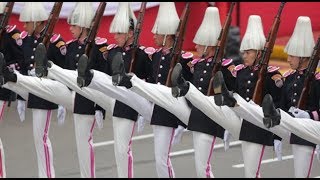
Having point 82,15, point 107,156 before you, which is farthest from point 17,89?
point 107,156

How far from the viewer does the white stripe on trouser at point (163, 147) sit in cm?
1378

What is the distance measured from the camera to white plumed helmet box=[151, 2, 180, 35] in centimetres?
1414

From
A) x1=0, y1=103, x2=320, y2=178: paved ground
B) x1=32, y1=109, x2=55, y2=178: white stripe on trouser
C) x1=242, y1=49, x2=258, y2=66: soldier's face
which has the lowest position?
x1=0, y1=103, x2=320, y2=178: paved ground

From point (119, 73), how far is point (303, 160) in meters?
2.05

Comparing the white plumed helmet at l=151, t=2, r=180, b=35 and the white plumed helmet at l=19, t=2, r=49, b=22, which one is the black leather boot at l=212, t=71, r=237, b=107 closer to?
the white plumed helmet at l=151, t=2, r=180, b=35

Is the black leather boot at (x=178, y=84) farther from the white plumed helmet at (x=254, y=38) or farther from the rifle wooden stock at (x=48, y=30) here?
the rifle wooden stock at (x=48, y=30)

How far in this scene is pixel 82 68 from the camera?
526 inches

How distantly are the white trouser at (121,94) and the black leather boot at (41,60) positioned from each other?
515mm

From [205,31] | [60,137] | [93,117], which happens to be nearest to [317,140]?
[205,31]

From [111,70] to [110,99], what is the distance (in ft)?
1.05

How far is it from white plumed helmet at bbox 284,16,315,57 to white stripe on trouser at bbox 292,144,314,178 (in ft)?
3.24

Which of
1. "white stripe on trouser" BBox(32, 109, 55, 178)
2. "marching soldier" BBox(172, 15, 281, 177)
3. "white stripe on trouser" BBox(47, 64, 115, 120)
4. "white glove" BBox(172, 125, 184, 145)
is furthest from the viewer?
"white stripe on trouser" BBox(32, 109, 55, 178)

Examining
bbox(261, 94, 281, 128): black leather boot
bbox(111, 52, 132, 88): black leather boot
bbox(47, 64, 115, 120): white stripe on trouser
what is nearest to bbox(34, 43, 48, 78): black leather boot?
bbox(47, 64, 115, 120): white stripe on trouser

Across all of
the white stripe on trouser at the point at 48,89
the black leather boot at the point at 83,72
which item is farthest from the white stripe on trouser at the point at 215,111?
the white stripe on trouser at the point at 48,89
